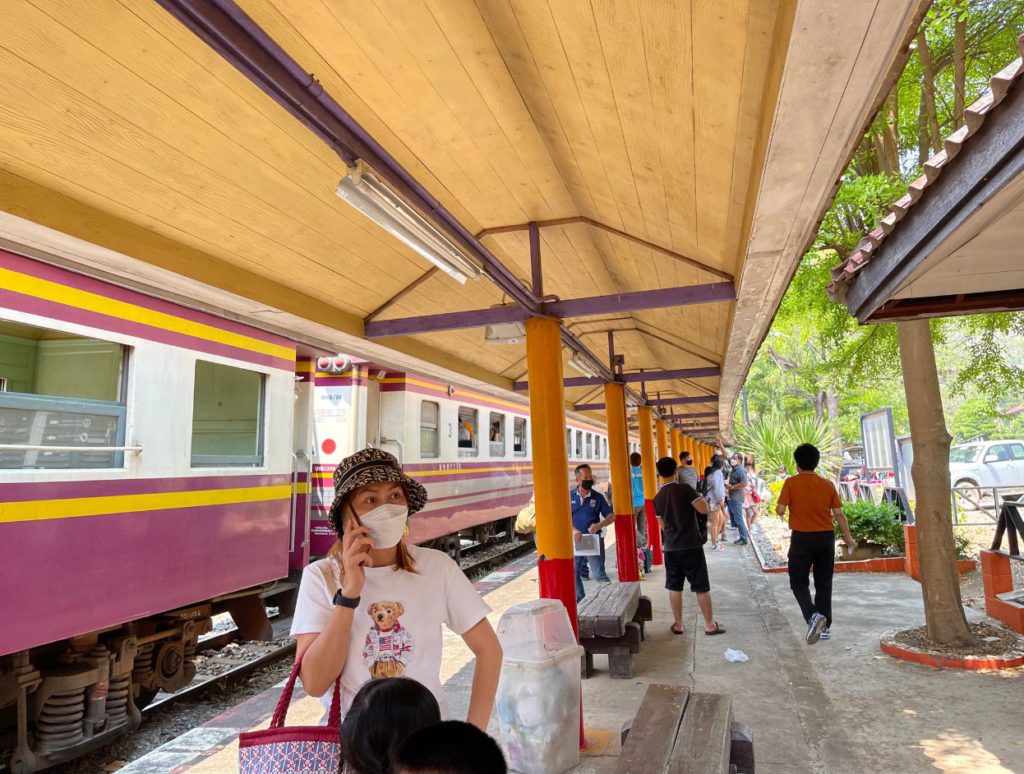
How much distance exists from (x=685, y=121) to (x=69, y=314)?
135 inches

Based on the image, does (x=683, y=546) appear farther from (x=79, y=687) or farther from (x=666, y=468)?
(x=79, y=687)

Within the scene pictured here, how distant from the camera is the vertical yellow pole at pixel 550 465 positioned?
4.47 m

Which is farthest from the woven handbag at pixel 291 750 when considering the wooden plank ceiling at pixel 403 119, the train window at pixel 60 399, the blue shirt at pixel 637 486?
the blue shirt at pixel 637 486

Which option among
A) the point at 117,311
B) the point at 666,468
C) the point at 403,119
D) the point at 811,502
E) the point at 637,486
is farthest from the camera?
the point at 637,486

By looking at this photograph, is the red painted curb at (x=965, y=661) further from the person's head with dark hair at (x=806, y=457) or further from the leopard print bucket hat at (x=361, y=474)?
the leopard print bucket hat at (x=361, y=474)

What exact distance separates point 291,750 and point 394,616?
0.44 metres

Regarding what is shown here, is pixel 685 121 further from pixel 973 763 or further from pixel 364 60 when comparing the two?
pixel 973 763

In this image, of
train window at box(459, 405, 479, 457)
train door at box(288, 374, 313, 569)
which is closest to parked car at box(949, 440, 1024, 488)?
train window at box(459, 405, 479, 457)

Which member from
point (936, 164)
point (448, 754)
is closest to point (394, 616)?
point (448, 754)

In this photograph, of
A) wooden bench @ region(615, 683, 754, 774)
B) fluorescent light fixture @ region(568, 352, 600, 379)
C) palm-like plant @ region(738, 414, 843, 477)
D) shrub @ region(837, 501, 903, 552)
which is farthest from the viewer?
palm-like plant @ region(738, 414, 843, 477)

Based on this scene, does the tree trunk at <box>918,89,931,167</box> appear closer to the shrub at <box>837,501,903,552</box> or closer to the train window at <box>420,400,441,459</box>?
the shrub at <box>837,501,903,552</box>

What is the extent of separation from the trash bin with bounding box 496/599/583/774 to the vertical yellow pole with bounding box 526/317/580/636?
0.71 meters

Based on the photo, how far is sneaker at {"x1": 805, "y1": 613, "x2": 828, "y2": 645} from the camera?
220 inches

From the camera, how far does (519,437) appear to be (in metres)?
12.7
